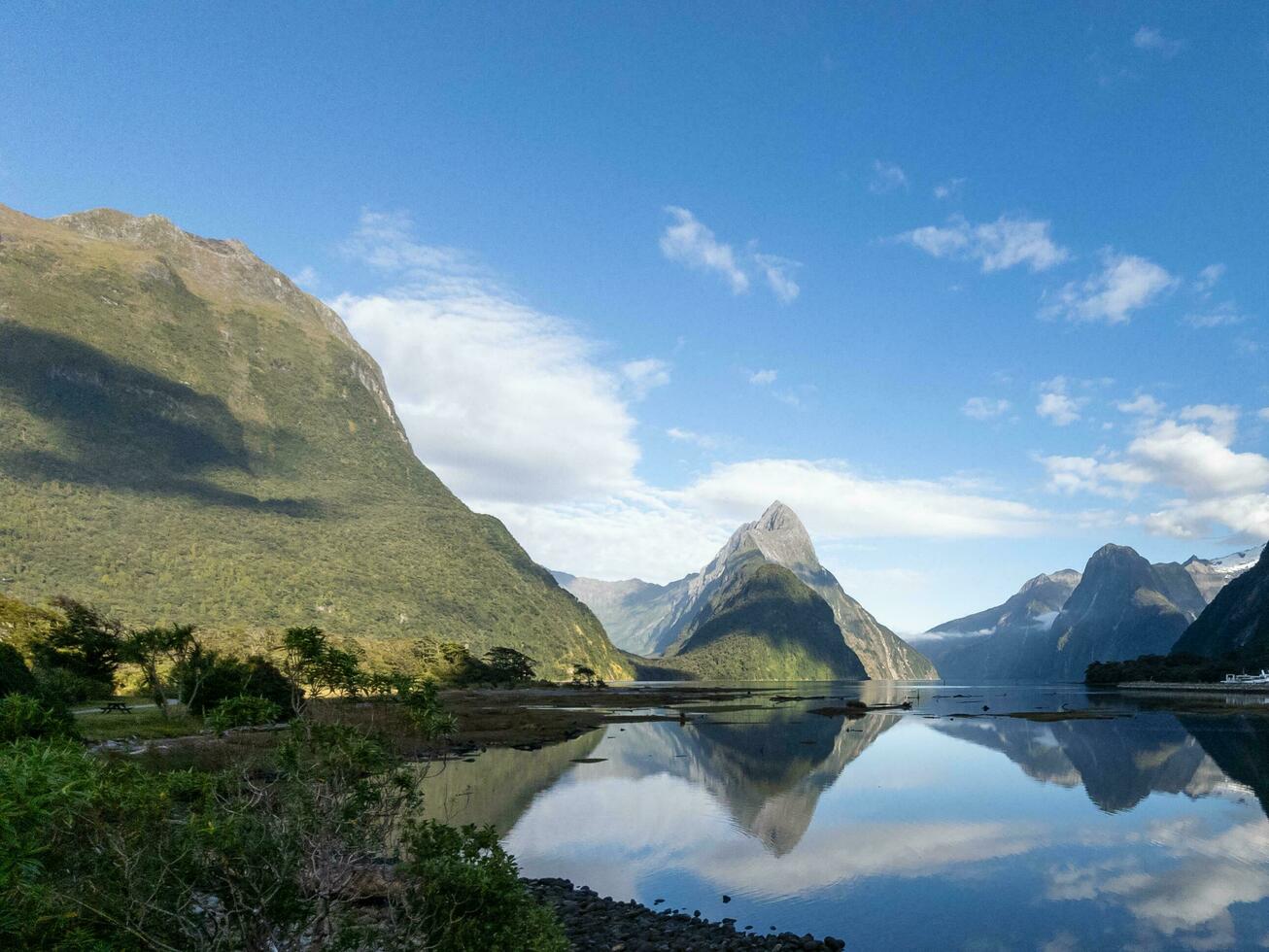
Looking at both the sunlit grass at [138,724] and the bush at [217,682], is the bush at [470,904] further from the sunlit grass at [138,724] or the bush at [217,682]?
the bush at [217,682]

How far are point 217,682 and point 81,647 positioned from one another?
800 inches

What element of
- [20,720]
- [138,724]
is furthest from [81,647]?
[20,720]

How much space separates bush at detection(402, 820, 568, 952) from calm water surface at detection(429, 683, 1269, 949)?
12251 millimetres

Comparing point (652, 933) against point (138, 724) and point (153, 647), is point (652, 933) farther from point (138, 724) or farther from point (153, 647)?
point (153, 647)

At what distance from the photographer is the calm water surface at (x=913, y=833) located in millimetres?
24984

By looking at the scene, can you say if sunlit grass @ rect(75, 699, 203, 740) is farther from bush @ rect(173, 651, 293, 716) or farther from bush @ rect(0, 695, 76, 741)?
bush @ rect(0, 695, 76, 741)

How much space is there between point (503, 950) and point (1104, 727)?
333 feet

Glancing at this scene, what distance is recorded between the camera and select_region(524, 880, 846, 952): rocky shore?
21.0 metres

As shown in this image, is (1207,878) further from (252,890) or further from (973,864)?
(252,890)

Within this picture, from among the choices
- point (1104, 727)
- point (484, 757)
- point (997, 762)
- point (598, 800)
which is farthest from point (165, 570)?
point (1104, 727)

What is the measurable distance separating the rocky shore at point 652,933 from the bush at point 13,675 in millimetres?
37147

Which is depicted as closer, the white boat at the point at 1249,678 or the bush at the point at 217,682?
the bush at the point at 217,682

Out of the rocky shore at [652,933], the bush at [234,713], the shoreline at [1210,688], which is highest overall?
the bush at [234,713]

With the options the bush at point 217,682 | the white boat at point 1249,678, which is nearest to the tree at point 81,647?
the bush at point 217,682
